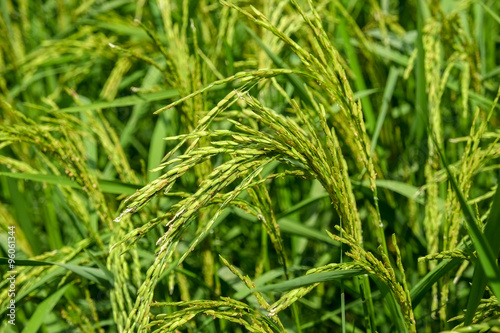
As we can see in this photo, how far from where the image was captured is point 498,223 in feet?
3.36

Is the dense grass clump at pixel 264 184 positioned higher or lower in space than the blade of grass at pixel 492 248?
higher

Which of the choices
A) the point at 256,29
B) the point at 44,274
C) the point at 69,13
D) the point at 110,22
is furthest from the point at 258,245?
the point at 69,13

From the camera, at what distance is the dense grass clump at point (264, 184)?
3.53ft

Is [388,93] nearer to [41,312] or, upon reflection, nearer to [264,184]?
[264,184]

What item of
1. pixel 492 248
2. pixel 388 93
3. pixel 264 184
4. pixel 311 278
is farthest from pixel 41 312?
pixel 388 93

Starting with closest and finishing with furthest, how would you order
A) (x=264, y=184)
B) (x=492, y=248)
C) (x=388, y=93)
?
(x=492, y=248), (x=264, y=184), (x=388, y=93)

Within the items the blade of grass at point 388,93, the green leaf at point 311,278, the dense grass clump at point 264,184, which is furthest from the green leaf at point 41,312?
the blade of grass at point 388,93

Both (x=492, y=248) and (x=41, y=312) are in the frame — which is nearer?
(x=492, y=248)

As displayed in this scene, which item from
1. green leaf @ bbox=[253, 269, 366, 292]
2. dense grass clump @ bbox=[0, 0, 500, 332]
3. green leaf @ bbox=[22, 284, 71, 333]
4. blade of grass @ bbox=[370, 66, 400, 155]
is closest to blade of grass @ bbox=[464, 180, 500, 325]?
dense grass clump @ bbox=[0, 0, 500, 332]

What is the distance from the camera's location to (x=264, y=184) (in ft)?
4.90

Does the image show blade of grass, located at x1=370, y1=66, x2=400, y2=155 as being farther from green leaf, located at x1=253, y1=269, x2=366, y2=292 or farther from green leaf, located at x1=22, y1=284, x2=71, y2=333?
green leaf, located at x1=22, y1=284, x2=71, y2=333

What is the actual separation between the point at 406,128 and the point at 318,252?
0.69m

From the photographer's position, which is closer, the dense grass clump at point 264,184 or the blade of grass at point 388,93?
the dense grass clump at point 264,184

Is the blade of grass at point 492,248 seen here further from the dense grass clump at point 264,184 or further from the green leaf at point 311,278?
the green leaf at point 311,278
